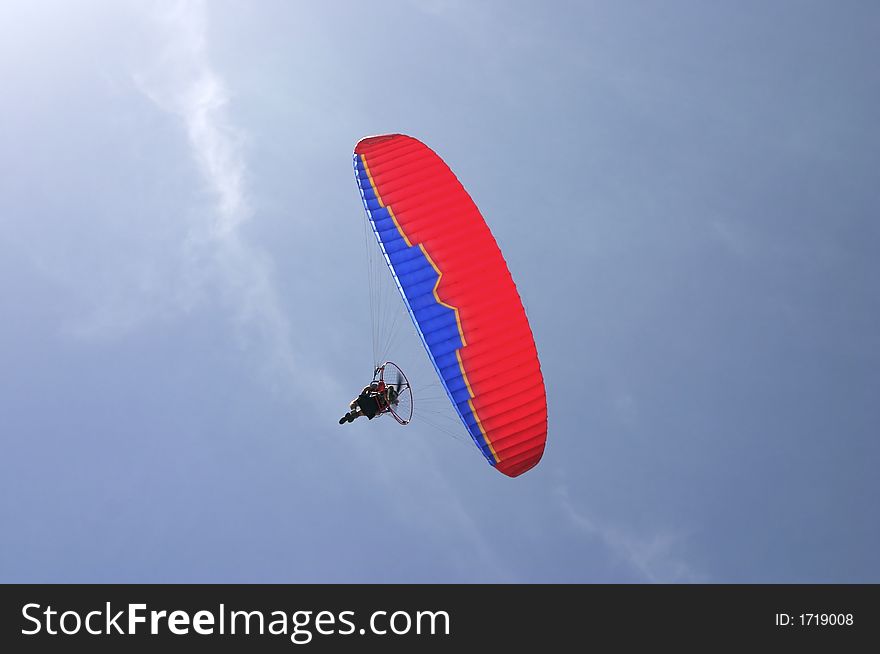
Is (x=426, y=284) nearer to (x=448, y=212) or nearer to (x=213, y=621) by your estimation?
(x=448, y=212)

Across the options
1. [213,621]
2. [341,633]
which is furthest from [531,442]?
[213,621]

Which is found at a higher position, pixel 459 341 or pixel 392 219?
pixel 392 219

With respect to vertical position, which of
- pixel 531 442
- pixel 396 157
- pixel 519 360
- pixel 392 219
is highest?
pixel 396 157

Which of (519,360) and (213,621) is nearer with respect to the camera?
(519,360)

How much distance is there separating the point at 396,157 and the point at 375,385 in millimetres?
6963

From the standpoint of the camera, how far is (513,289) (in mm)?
20672

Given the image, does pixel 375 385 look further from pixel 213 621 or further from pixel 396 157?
pixel 213 621

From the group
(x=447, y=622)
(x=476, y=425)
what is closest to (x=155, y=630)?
(x=447, y=622)

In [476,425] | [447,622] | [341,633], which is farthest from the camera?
[447,622]

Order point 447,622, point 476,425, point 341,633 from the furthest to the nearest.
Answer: point 447,622 → point 341,633 → point 476,425

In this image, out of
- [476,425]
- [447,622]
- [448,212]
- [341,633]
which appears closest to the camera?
[476,425]

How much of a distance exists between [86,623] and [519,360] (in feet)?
50.7

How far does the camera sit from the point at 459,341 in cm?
2009

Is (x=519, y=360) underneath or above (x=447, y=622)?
above
